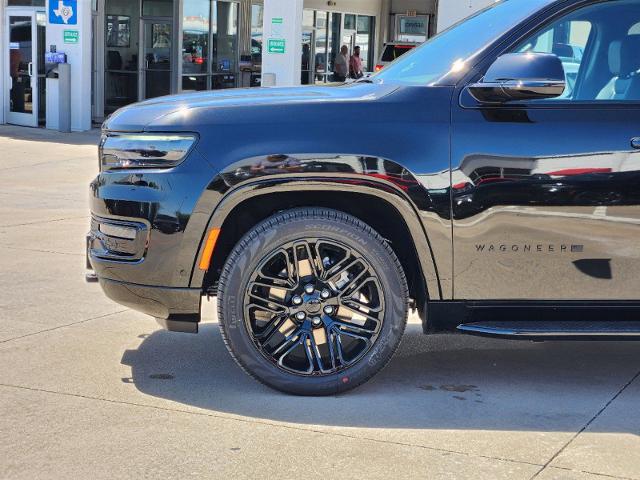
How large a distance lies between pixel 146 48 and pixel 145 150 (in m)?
20.4

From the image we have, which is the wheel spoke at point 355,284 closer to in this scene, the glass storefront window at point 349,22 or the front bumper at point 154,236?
the front bumper at point 154,236

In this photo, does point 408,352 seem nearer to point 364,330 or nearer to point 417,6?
point 364,330

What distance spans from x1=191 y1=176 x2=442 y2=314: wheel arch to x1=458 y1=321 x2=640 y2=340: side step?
10.2 inches

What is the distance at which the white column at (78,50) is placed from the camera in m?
19.3

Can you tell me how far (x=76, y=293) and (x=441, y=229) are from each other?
3106 millimetres

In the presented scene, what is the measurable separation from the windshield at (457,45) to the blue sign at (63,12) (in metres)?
15.3

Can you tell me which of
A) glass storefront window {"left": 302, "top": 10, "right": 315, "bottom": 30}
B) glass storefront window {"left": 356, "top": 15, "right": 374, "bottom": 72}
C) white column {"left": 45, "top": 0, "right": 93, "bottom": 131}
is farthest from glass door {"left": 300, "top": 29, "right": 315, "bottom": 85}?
white column {"left": 45, "top": 0, "right": 93, "bottom": 131}

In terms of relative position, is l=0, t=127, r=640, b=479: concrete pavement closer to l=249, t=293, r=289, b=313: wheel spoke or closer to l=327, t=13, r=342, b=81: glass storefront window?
l=249, t=293, r=289, b=313: wheel spoke

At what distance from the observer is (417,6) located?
115 feet

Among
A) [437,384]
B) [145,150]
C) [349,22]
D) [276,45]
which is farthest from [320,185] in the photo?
[349,22]

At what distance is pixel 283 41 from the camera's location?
21438 mm

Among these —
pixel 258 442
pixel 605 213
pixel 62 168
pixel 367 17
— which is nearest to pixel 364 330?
pixel 258 442

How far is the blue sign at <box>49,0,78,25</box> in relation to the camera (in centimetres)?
1925

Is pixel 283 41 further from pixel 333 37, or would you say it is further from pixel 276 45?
pixel 333 37
